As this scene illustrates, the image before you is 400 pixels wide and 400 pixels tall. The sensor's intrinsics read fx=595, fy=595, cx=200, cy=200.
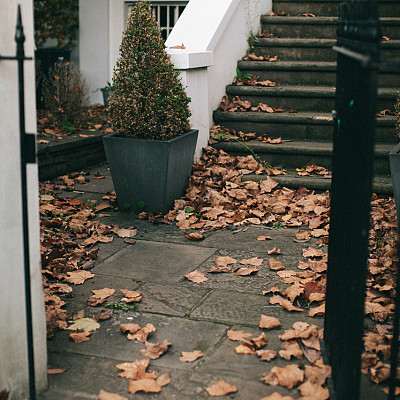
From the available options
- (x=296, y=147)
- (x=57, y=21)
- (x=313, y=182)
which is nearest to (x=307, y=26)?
(x=296, y=147)

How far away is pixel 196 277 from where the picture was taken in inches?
159

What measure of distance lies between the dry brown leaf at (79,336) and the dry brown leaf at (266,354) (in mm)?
921

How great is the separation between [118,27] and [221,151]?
5097 millimetres

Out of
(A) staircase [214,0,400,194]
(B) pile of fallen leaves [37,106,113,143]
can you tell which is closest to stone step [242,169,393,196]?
(A) staircase [214,0,400,194]

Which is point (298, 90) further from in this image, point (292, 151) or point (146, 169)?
point (146, 169)

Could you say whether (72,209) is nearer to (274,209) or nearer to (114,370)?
(274,209)

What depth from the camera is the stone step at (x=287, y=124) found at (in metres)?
6.69

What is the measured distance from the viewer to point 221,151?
6695mm

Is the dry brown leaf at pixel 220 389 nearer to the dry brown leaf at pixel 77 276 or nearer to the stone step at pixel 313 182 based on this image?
the dry brown leaf at pixel 77 276

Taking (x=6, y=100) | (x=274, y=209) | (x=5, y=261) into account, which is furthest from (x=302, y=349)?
(x=274, y=209)

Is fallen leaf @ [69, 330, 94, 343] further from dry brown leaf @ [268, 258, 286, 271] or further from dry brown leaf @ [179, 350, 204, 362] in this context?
dry brown leaf @ [268, 258, 286, 271]

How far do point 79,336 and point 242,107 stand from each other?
15.1ft

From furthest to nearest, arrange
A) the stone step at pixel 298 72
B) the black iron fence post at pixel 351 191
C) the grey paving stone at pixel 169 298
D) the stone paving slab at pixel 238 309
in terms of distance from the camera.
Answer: the stone step at pixel 298 72, the grey paving stone at pixel 169 298, the stone paving slab at pixel 238 309, the black iron fence post at pixel 351 191

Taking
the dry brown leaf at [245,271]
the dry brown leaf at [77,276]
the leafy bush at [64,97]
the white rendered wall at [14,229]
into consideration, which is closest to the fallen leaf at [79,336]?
the white rendered wall at [14,229]
